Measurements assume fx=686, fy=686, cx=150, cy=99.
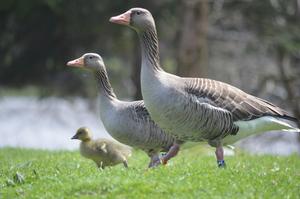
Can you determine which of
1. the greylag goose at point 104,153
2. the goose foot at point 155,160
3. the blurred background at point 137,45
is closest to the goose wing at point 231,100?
the goose foot at point 155,160

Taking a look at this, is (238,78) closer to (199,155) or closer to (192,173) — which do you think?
(199,155)

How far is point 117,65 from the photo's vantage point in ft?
82.3

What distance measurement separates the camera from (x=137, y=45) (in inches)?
901

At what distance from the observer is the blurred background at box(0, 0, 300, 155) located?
20.5 m

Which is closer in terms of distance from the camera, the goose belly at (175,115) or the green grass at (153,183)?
the green grass at (153,183)

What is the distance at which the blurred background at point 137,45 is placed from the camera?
20516mm

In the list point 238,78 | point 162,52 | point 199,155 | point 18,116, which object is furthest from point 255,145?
point 18,116

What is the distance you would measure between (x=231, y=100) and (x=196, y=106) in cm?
69

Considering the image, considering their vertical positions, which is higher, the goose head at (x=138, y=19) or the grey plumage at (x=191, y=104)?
the goose head at (x=138, y=19)

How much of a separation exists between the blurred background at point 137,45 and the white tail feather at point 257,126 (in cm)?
958

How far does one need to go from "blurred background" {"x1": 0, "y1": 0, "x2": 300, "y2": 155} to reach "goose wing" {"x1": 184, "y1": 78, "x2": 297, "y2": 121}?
9569 millimetres

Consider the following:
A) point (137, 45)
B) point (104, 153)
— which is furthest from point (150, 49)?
point (137, 45)

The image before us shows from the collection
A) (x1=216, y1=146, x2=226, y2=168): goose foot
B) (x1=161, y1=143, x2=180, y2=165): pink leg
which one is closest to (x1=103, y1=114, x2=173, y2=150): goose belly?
(x1=161, y1=143, x2=180, y2=165): pink leg

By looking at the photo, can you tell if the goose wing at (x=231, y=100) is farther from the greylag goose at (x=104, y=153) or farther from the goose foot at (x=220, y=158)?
the greylag goose at (x=104, y=153)
